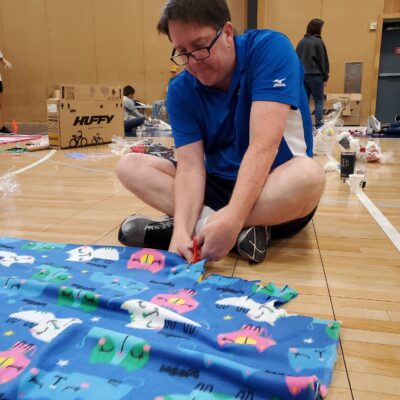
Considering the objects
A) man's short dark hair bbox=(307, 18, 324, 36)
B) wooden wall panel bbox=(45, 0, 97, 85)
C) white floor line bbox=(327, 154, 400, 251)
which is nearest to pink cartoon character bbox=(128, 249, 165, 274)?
white floor line bbox=(327, 154, 400, 251)

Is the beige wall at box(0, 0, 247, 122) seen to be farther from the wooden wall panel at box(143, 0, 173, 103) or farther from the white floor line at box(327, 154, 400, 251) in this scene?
the white floor line at box(327, 154, 400, 251)

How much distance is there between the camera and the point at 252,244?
1119 millimetres

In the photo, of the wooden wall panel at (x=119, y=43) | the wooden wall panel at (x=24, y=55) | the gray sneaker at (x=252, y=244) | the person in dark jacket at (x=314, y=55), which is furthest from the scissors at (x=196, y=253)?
the wooden wall panel at (x=24, y=55)

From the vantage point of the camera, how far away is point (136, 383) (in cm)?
63

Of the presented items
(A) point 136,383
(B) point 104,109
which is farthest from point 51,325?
(B) point 104,109

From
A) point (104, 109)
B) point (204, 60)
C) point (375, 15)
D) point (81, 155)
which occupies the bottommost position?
point (81, 155)

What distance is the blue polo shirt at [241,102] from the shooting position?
1064mm

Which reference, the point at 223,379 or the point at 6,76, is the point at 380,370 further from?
the point at 6,76

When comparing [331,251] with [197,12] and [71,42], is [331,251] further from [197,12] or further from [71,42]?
[71,42]

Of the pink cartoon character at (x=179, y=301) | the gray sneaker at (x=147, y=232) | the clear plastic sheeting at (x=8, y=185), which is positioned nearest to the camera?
the pink cartoon character at (x=179, y=301)

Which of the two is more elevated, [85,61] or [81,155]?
[85,61]

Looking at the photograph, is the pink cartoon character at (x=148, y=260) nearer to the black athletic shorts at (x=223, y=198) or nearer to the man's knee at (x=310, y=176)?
the black athletic shorts at (x=223, y=198)

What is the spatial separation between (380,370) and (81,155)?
2.91 meters

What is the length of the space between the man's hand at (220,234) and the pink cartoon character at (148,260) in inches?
4.6
